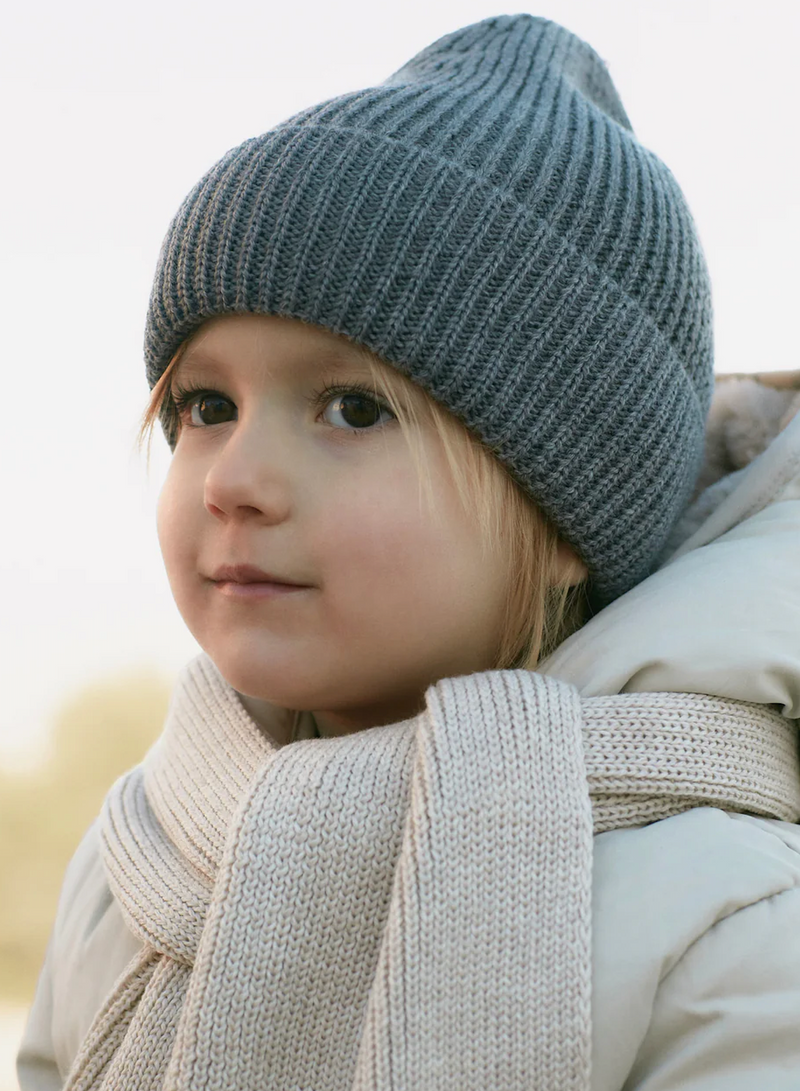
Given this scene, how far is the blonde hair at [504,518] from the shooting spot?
80cm

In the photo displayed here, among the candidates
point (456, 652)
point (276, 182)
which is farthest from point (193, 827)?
point (276, 182)

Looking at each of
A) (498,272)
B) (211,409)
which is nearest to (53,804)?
(211,409)

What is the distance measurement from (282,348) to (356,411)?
3.1 inches

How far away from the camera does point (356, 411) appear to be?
80 cm

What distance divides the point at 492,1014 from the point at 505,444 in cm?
43

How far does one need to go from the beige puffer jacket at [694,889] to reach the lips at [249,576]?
24 cm

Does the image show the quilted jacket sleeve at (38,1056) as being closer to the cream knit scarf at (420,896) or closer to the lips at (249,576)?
the cream knit scarf at (420,896)

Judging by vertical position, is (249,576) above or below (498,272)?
below

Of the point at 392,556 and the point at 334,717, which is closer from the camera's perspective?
the point at 392,556

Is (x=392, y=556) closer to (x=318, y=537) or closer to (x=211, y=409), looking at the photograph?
(x=318, y=537)

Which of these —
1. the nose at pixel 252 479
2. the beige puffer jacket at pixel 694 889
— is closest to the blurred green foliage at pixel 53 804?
the beige puffer jacket at pixel 694 889

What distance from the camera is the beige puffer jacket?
0.63m

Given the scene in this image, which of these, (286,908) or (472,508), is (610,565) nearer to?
(472,508)

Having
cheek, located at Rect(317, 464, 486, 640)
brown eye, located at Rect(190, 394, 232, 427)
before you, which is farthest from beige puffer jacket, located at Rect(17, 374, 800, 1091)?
brown eye, located at Rect(190, 394, 232, 427)
